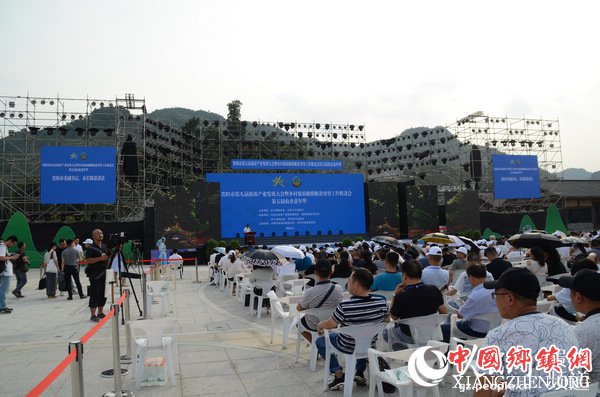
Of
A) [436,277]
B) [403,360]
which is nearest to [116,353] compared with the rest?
[403,360]

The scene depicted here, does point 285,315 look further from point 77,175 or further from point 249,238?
point 77,175

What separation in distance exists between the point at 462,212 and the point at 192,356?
22.2 metres

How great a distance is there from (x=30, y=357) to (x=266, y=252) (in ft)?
12.3

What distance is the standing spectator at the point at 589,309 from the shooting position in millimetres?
2035

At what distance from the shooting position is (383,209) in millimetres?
23953

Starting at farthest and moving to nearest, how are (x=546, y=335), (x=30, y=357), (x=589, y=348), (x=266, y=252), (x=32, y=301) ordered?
(x=32, y=301)
(x=266, y=252)
(x=30, y=357)
(x=589, y=348)
(x=546, y=335)

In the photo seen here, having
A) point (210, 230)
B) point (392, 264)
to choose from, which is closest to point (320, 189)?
point (210, 230)

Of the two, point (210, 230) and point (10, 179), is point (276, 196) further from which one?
point (10, 179)

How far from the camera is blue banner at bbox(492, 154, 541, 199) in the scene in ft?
82.4

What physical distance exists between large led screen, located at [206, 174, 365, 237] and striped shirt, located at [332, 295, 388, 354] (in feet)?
60.2

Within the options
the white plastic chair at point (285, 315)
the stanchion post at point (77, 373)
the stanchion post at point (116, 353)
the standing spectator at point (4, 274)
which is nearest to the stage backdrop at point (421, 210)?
the standing spectator at point (4, 274)

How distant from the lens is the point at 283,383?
372 centimetres

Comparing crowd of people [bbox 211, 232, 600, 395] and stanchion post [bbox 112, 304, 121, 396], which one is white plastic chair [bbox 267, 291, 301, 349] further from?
stanchion post [bbox 112, 304, 121, 396]

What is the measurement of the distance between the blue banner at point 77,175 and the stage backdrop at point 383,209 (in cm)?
1286
